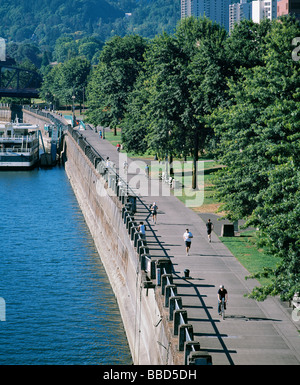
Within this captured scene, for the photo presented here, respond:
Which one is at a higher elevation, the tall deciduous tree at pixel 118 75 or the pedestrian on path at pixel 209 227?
the tall deciduous tree at pixel 118 75

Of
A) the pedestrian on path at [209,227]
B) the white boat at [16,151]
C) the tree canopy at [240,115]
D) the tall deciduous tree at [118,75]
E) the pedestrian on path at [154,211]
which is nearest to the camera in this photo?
the tree canopy at [240,115]

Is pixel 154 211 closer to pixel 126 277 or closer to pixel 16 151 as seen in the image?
pixel 126 277

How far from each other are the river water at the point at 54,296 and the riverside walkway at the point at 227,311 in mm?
4580

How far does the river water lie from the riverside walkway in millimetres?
4580

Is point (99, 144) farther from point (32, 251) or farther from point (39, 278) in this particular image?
point (39, 278)

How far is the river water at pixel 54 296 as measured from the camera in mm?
33875

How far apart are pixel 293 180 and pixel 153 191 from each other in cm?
3553

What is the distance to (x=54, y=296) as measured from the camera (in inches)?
1657

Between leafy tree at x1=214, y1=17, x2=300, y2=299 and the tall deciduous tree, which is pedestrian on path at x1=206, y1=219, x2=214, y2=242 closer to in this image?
leafy tree at x1=214, y1=17, x2=300, y2=299

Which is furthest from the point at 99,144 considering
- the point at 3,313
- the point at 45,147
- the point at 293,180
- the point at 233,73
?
the point at 293,180

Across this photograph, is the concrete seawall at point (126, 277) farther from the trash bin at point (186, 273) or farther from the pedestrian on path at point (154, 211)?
the trash bin at point (186, 273)

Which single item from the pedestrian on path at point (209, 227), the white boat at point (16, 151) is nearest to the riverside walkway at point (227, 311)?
the pedestrian on path at point (209, 227)

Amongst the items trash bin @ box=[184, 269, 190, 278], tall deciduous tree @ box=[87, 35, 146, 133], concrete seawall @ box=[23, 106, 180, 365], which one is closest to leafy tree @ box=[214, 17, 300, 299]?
trash bin @ box=[184, 269, 190, 278]

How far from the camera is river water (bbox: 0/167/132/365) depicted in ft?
111
